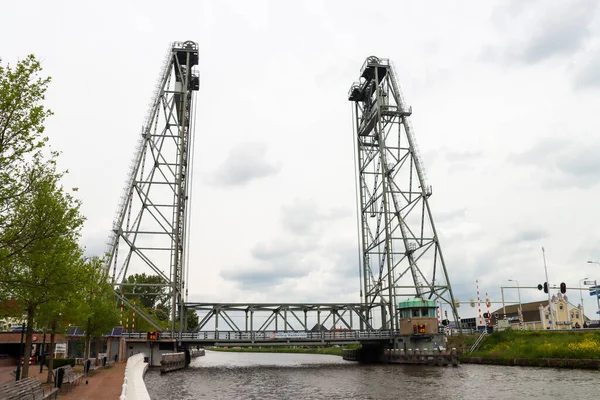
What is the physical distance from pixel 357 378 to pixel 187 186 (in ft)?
119

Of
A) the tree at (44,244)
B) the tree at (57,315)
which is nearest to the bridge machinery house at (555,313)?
the tree at (57,315)

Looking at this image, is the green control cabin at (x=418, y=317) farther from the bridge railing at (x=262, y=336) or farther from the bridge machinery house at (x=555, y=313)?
the bridge machinery house at (x=555, y=313)

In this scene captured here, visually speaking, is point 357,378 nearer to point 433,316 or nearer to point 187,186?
point 433,316

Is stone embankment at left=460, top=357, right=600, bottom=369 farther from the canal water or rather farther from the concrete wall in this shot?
the concrete wall

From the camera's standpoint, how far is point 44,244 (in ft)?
61.6

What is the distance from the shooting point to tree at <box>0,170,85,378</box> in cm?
1750

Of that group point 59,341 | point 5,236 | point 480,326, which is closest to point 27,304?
point 5,236

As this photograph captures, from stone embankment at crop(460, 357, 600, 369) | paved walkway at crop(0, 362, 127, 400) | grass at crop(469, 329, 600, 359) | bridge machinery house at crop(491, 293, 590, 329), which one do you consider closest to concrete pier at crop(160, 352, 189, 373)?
paved walkway at crop(0, 362, 127, 400)

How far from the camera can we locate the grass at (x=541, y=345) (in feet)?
139

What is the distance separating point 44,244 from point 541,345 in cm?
4406

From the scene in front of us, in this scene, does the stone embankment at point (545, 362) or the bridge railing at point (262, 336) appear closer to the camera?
the stone embankment at point (545, 362)

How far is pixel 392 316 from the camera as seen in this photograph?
6266cm

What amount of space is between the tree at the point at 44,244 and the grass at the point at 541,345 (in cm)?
3892

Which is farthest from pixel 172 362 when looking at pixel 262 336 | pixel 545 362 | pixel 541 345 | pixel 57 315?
pixel 541 345
